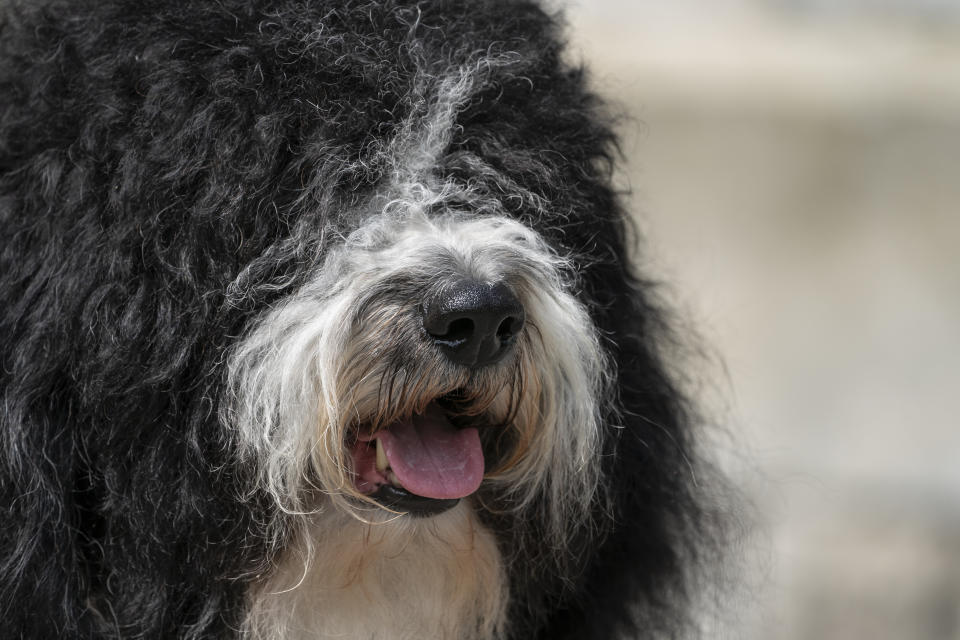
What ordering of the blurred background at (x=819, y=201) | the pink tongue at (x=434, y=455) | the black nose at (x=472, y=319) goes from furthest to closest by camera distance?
the blurred background at (x=819, y=201)
the pink tongue at (x=434, y=455)
the black nose at (x=472, y=319)

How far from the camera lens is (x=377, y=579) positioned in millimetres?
1983

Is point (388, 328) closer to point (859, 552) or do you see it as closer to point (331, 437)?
point (331, 437)

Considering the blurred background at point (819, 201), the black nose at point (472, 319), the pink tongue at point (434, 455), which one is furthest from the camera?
the blurred background at point (819, 201)

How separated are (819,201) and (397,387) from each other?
4.26 metres

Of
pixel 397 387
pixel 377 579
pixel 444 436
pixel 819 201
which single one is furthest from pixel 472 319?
pixel 819 201

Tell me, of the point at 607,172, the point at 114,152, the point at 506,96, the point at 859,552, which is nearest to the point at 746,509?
the point at 607,172

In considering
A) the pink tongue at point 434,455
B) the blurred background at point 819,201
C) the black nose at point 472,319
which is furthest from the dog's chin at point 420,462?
the blurred background at point 819,201

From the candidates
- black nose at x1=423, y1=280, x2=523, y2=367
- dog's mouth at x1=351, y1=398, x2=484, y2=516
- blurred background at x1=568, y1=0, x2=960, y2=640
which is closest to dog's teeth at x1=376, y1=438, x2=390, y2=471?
dog's mouth at x1=351, y1=398, x2=484, y2=516

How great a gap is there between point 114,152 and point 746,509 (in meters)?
1.45

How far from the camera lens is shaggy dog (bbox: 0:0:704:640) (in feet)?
6.07

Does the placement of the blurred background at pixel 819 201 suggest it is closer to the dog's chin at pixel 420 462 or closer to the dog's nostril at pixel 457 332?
the dog's chin at pixel 420 462

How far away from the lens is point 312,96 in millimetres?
1934

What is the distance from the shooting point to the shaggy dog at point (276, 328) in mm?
1849

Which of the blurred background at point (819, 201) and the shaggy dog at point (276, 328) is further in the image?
the blurred background at point (819, 201)
